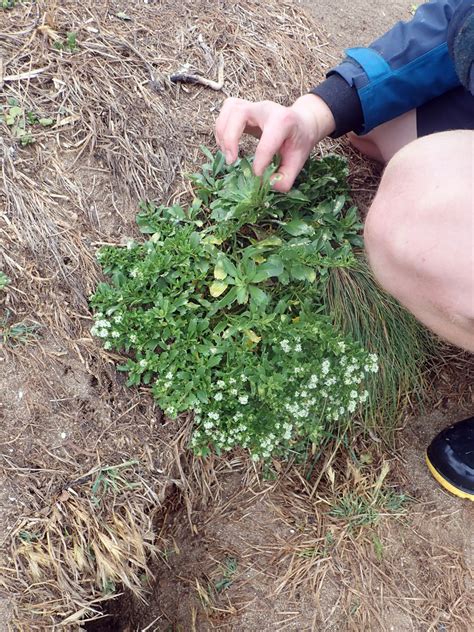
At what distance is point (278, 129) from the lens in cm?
204

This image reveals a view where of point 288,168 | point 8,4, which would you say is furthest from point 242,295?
point 8,4

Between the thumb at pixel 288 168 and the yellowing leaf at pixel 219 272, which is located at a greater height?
the thumb at pixel 288 168

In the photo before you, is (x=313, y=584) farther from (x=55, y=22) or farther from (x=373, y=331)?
(x=55, y=22)

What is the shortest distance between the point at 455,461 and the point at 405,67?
168 cm

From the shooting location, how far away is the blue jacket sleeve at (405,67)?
→ 7.08 ft

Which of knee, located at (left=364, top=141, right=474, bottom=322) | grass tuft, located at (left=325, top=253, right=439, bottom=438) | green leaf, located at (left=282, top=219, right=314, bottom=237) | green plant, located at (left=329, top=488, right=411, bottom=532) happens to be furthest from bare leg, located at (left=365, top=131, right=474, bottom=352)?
green plant, located at (left=329, top=488, right=411, bottom=532)

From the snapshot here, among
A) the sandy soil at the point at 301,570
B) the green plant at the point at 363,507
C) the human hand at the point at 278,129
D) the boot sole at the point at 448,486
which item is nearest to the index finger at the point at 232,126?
the human hand at the point at 278,129

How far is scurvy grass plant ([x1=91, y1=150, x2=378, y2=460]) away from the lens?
213 cm

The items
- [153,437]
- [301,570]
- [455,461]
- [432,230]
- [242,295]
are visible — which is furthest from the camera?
[455,461]

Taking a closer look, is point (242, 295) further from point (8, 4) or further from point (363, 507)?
point (8, 4)

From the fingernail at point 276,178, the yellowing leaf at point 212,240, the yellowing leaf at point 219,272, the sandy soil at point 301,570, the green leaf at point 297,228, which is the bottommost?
the sandy soil at point 301,570

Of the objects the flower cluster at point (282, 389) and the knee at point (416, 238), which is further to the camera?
the flower cluster at point (282, 389)

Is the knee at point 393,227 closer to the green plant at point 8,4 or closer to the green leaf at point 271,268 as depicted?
the green leaf at point 271,268

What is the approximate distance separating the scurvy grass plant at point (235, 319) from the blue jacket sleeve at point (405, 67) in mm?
487
